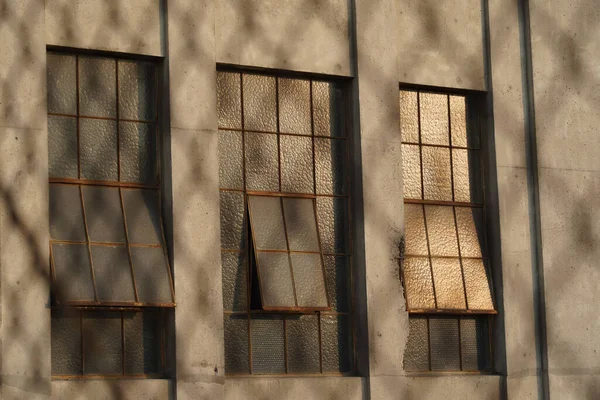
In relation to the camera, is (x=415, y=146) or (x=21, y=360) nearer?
(x=21, y=360)

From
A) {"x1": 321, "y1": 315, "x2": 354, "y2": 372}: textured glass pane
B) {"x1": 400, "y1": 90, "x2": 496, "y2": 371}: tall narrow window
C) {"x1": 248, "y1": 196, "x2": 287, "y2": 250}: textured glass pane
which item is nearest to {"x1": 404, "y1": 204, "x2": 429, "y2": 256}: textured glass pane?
{"x1": 400, "y1": 90, "x2": 496, "y2": 371}: tall narrow window

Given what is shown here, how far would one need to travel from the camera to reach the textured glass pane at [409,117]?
15000mm

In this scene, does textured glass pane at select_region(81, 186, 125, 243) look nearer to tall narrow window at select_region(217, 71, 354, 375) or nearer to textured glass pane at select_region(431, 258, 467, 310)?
tall narrow window at select_region(217, 71, 354, 375)

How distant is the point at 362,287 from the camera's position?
14.2 meters

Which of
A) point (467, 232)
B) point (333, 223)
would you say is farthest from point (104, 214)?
point (467, 232)

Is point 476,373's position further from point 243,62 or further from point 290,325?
point 243,62

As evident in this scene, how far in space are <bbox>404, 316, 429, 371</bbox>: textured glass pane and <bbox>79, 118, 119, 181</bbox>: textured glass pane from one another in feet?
12.4

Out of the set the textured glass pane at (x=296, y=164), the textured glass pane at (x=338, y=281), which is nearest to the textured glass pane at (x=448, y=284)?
the textured glass pane at (x=338, y=281)

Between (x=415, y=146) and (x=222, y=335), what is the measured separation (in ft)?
11.0

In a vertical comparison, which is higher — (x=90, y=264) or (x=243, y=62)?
(x=243, y=62)

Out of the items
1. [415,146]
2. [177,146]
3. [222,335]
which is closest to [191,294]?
[222,335]

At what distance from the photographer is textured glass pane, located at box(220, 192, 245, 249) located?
44.9 ft

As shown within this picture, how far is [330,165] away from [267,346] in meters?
2.11

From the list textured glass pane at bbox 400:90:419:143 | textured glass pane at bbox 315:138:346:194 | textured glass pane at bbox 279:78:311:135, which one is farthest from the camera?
textured glass pane at bbox 400:90:419:143
